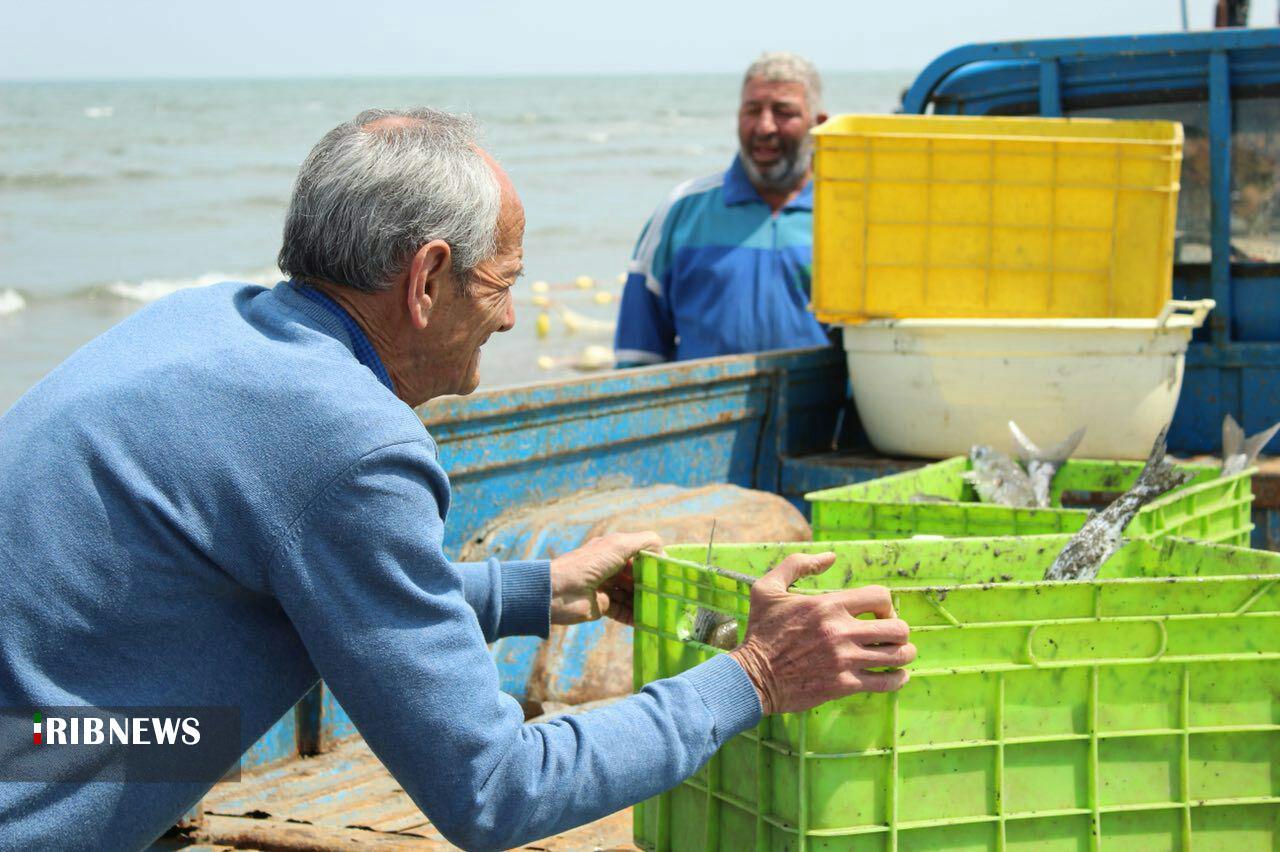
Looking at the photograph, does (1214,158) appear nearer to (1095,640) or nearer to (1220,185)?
(1220,185)

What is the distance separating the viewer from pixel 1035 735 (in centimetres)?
212

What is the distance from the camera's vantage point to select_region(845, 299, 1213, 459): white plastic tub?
438 cm

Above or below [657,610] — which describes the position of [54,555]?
above

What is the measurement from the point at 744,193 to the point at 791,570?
3782 mm

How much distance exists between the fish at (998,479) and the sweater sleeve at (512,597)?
1601 mm

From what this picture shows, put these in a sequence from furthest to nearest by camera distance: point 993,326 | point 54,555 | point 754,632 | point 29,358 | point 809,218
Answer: point 29,358, point 809,218, point 993,326, point 754,632, point 54,555

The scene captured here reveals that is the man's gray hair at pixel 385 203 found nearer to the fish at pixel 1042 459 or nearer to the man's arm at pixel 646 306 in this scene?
the fish at pixel 1042 459

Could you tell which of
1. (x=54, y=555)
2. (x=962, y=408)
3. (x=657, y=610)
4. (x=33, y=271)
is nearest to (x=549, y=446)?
(x=962, y=408)

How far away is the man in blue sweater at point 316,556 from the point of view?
177 cm

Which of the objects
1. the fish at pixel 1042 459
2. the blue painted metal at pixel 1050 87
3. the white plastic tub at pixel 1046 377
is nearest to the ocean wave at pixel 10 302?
the blue painted metal at pixel 1050 87

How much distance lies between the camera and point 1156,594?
2.25 metres

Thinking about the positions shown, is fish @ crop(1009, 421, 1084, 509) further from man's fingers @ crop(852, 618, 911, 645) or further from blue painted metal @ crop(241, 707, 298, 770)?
blue painted metal @ crop(241, 707, 298, 770)

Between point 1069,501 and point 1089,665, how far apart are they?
6.87ft

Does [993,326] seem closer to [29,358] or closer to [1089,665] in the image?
[1089,665]
